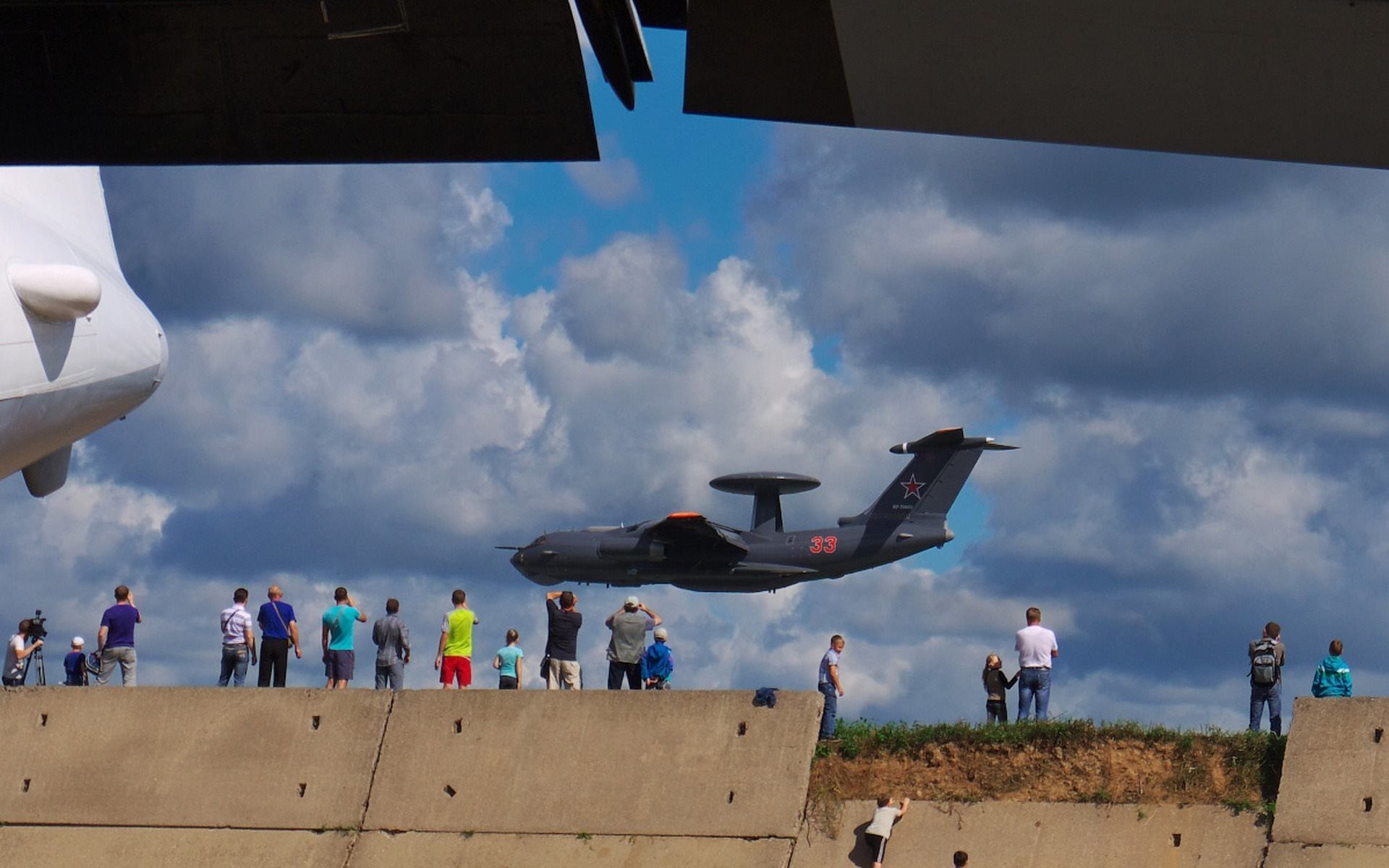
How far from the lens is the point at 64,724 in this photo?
15.3 meters

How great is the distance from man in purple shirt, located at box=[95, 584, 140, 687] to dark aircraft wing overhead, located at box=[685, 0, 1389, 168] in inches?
586

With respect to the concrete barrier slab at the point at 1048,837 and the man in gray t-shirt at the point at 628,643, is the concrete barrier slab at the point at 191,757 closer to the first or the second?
the man in gray t-shirt at the point at 628,643

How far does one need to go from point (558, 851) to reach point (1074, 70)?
464 inches

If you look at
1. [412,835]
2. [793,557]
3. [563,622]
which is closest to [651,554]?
[793,557]

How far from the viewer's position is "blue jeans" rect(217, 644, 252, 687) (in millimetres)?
16562

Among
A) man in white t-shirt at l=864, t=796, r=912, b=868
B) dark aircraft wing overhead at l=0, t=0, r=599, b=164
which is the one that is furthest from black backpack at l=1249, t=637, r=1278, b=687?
dark aircraft wing overhead at l=0, t=0, r=599, b=164

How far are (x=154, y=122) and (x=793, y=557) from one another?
100ft

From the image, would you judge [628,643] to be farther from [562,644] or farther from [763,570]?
[763,570]

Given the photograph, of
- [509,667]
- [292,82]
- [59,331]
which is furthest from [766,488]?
[292,82]

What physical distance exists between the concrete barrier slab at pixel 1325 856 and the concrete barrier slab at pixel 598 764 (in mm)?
4020

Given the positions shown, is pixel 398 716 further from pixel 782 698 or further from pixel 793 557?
pixel 793 557

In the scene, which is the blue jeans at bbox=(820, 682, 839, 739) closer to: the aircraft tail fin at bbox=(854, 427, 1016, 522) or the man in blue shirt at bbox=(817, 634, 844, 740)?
the man in blue shirt at bbox=(817, 634, 844, 740)

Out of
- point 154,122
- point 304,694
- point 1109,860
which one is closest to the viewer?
point 154,122

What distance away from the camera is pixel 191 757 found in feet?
48.9
